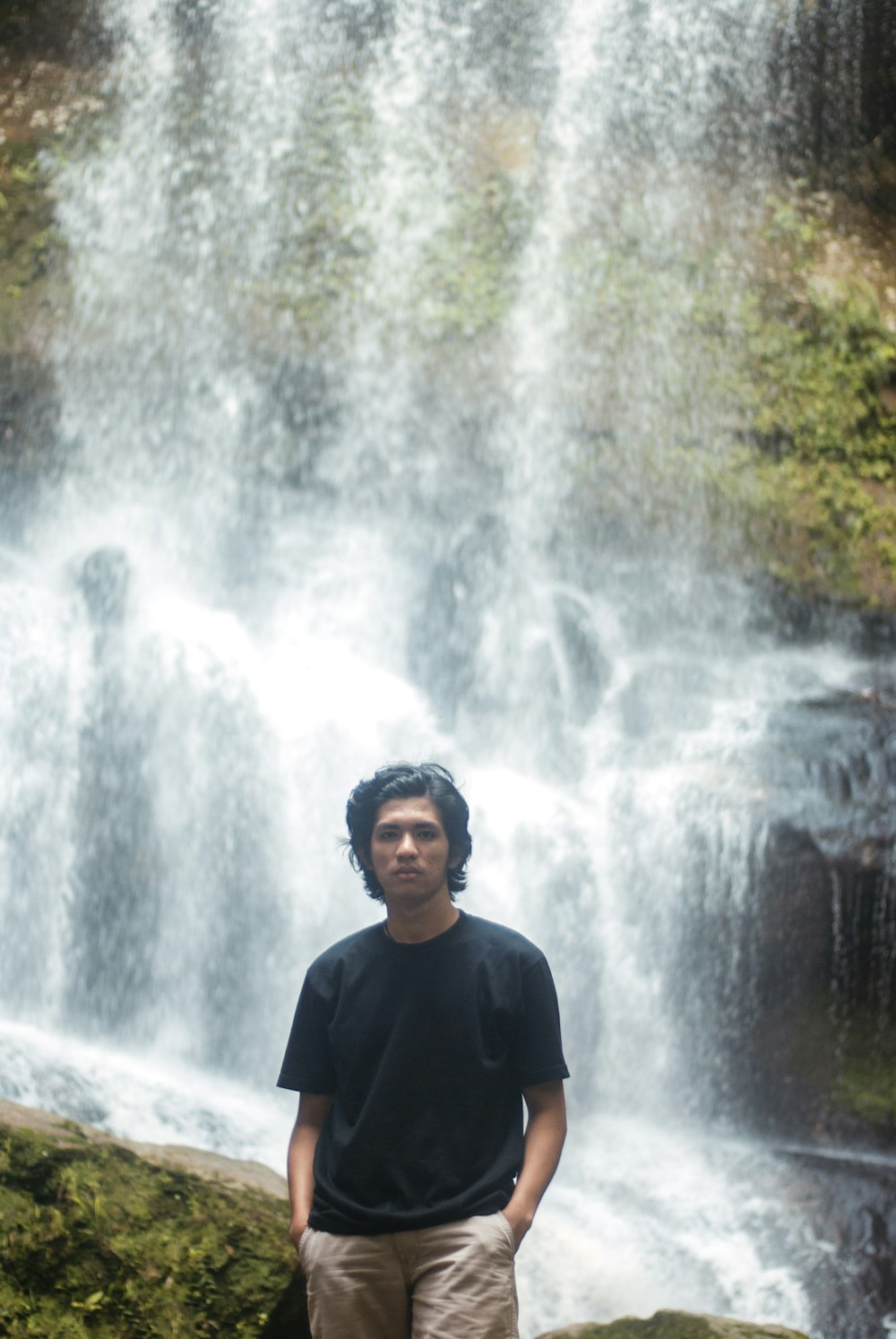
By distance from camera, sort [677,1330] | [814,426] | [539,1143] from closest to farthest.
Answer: [539,1143]
[677,1330]
[814,426]

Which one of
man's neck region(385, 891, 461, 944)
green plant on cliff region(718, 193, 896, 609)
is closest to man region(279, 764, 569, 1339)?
man's neck region(385, 891, 461, 944)

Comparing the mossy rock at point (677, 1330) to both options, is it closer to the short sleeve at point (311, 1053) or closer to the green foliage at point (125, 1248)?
the green foliage at point (125, 1248)

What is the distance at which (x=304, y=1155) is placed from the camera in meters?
2.34

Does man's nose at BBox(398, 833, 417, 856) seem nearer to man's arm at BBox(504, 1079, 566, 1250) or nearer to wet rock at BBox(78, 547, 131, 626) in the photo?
man's arm at BBox(504, 1079, 566, 1250)

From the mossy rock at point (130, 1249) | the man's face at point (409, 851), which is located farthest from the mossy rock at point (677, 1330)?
the man's face at point (409, 851)

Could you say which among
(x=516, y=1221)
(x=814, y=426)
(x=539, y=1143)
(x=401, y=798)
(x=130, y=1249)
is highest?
(x=814, y=426)

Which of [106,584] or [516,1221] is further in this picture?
[106,584]

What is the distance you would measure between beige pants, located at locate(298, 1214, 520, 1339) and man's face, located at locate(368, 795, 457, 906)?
59cm

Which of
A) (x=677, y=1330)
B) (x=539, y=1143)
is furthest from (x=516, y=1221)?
(x=677, y=1330)

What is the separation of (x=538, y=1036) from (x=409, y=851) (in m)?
0.43

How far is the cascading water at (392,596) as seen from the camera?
6918 mm

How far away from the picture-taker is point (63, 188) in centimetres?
1041

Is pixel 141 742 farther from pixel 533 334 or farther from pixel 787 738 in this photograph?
pixel 533 334

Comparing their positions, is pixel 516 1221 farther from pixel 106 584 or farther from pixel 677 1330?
pixel 106 584
